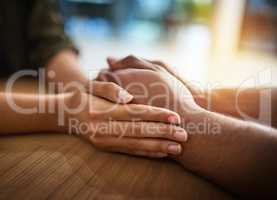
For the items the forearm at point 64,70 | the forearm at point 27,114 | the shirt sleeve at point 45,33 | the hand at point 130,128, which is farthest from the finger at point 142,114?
the shirt sleeve at point 45,33

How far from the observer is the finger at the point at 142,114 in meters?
0.39

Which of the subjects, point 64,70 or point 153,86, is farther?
point 64,70

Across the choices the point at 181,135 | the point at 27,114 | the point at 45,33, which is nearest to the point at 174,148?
the point at 181,135

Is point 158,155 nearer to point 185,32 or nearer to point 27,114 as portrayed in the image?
point 27,114

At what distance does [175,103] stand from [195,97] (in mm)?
34

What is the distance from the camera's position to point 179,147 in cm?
39

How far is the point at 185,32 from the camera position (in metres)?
2.63

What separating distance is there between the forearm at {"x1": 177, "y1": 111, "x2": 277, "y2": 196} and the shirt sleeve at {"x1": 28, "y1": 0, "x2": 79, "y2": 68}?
0.53 metres

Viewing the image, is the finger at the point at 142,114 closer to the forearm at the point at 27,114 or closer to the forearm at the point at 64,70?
the forearm at the point at 27,114

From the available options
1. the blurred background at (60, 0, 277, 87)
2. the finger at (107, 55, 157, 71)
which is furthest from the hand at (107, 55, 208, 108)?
the blurred background at (60, 0, 277, 87)

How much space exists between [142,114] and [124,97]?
37 mm

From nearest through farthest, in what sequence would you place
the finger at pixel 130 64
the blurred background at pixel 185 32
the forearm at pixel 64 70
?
the finger at pixel 130 64, the forearm at pixel 64 70, the blurred background at pixel 185 32

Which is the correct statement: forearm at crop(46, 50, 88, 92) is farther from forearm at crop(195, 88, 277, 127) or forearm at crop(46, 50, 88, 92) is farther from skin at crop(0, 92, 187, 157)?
forearm at crop(195, 88, 277, 127)

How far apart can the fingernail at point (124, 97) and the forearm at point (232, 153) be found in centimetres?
8
